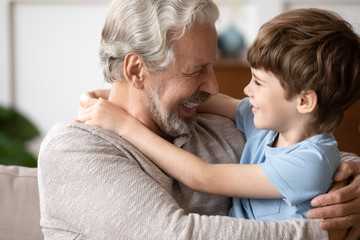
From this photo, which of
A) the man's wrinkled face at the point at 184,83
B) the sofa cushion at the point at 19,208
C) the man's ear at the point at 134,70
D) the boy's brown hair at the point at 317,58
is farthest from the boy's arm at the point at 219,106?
the sofa cushion at the point at 19,208

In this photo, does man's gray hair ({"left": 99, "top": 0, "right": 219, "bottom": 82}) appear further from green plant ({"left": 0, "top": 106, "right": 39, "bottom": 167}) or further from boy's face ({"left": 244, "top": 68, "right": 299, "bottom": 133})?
green plant ({"left": 0, "top": 106, "right": 39, "bottom": 167})

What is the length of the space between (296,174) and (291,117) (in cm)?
19

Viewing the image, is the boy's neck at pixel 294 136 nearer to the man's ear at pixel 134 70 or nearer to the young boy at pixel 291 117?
the young boy at pixel 291 117

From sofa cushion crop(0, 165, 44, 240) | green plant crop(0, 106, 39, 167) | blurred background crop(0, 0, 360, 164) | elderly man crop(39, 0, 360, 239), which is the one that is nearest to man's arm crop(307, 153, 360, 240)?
elderly man crop(39, 0, 360, 239)

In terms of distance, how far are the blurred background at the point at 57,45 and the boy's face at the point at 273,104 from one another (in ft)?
10.4

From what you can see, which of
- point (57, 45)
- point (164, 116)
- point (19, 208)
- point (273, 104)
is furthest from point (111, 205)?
point (57, 45)

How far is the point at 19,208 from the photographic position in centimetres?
205

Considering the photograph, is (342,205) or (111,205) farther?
(342,205)

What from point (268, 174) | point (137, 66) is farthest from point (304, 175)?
point (137, 66)

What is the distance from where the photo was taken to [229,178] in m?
1.64

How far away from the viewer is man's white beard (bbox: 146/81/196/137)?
187 cm

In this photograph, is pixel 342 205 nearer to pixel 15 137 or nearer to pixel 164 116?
pixel 164 116

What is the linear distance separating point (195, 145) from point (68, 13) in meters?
3.32

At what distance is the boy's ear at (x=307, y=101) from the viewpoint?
5.25ft
